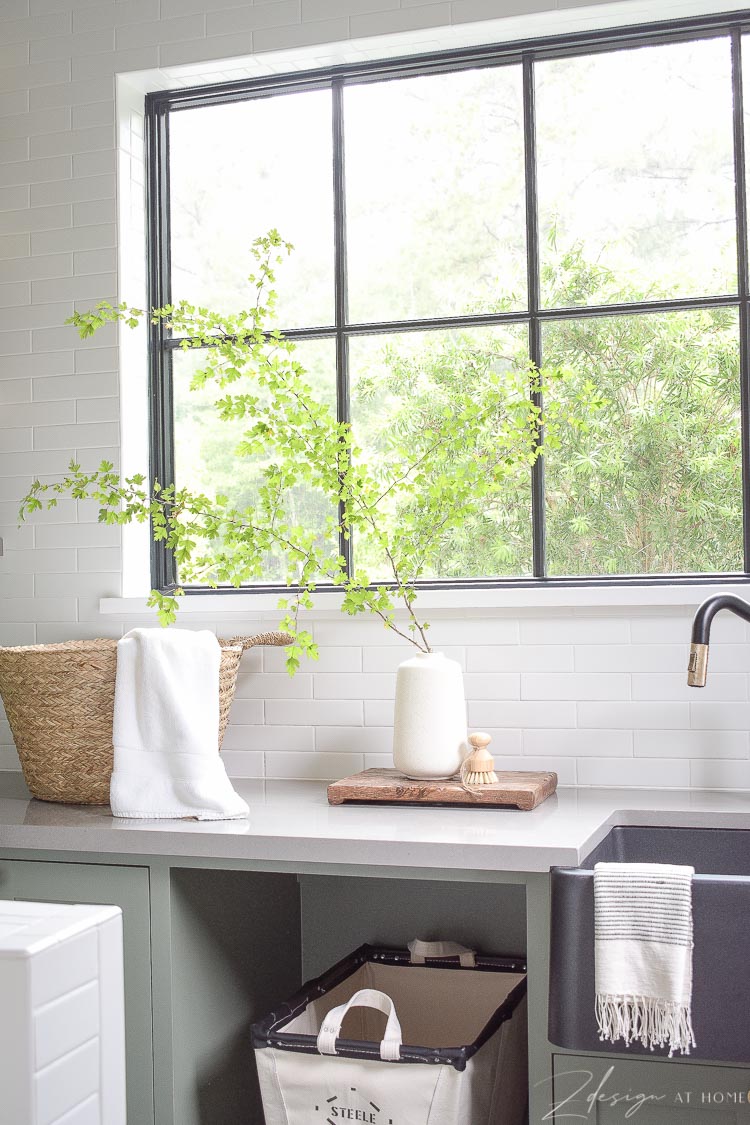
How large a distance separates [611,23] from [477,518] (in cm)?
125

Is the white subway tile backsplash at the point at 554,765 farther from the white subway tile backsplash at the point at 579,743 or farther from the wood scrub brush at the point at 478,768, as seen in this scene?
the wood scrub brush at the point at 478,768

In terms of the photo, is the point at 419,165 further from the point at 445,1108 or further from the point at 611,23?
the point at 445,1108

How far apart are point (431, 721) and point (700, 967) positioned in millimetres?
853

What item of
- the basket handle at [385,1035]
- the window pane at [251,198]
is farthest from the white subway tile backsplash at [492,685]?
the window pane at [251,198]

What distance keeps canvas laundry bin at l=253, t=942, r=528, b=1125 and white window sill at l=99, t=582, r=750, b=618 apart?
81 cm

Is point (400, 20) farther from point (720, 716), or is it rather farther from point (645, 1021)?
point (645, 1021)

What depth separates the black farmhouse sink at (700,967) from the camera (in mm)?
1801

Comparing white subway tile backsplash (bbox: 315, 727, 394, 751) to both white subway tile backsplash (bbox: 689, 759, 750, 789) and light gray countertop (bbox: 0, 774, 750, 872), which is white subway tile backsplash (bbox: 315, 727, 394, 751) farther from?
white subway tile backsplash (bbox: 689, 759, 750, 789)

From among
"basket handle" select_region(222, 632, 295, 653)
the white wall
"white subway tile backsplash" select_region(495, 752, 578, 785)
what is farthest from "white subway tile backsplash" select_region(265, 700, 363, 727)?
"white subway tile backsplash" select_region(495, 752, 578, 785)

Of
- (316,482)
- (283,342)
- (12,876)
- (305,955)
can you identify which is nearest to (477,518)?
(316,482)

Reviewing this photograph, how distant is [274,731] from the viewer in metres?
2.95

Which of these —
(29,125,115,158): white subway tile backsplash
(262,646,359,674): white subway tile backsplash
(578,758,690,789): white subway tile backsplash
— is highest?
(29,125,115,158): white subway tile backsplash

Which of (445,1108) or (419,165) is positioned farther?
(419,165)

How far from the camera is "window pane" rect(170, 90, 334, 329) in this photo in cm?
308
